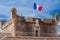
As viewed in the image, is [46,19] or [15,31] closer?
[15,31]

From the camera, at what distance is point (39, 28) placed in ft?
141

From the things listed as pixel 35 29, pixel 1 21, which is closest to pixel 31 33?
pixel 35 29

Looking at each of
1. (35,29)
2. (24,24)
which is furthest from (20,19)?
(35,29)

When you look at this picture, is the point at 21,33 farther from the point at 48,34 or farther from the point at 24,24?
the point at 48,34

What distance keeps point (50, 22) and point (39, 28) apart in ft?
9.81

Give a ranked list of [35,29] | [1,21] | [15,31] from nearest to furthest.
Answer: [15,31], [35,29], [1,21]

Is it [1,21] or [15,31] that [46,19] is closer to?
[15,31]

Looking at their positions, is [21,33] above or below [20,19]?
below

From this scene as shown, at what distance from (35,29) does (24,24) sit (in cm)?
269

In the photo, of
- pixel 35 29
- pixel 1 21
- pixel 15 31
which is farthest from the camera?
pixel 1 21

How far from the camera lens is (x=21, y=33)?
40469 millimetres

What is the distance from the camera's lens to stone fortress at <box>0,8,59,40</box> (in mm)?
39969

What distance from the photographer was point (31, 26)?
4266cm

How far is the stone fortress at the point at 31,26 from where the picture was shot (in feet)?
131
